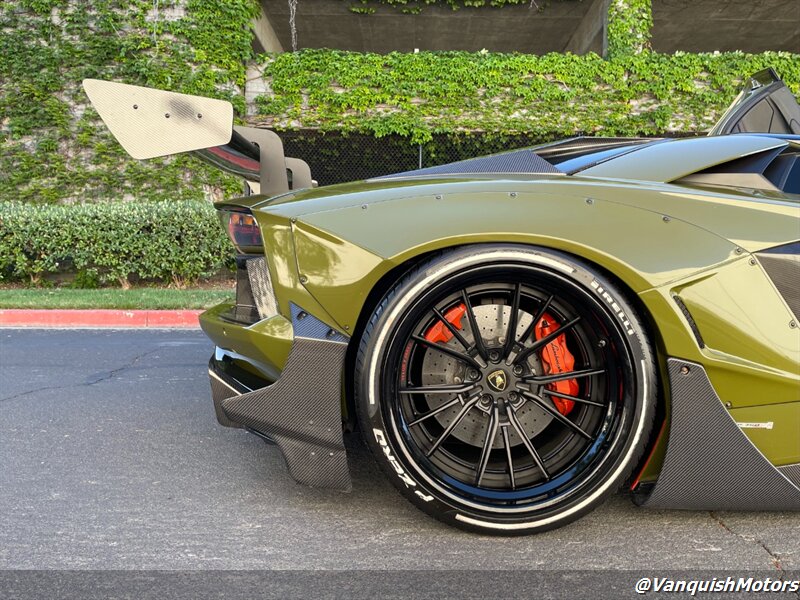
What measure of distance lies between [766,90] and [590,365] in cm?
211

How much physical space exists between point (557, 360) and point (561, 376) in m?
0.09

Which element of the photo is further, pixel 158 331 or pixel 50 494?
pixel 158 331

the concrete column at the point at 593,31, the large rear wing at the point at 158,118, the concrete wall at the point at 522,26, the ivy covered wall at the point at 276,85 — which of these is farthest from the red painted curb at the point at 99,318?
the concrete column at the point at 593,31

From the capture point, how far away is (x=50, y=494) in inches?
90.9

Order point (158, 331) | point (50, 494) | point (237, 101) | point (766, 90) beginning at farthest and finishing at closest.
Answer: point (237, 101)
point (158, 331)
point (766, 90)
point (50, 494)

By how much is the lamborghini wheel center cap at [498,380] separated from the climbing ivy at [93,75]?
10193 mm

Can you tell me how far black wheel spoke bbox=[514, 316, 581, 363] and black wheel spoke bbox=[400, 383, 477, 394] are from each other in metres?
0.17

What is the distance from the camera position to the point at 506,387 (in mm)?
1944

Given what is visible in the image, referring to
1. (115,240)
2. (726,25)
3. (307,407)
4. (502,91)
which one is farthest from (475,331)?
(726,25)

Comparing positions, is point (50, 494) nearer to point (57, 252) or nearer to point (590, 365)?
point (590, 365)

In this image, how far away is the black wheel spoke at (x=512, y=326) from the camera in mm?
1922

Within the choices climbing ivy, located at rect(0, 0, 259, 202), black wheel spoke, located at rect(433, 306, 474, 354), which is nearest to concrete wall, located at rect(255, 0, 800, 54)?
climbing ivy, located at rect(0, 0, 259, 202)

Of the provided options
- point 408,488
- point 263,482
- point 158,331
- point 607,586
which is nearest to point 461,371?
point 408,488

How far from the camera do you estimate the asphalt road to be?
182 cm
